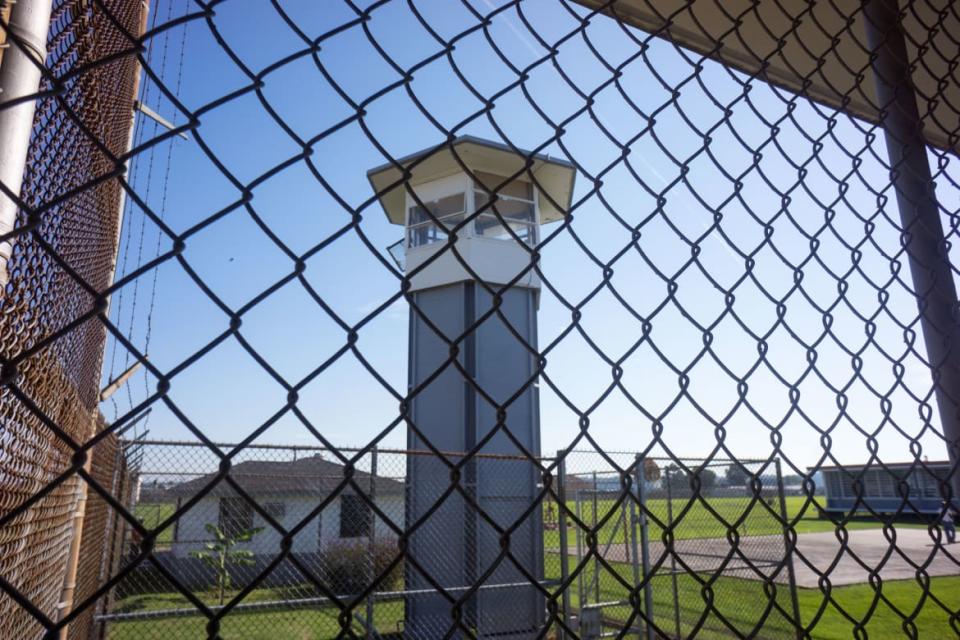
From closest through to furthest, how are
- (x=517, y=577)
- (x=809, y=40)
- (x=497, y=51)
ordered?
1. (x=497, y=51)
2. (x=809, y=40)
3. (x=517, y=577)

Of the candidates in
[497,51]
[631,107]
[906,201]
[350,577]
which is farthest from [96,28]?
[350,577]

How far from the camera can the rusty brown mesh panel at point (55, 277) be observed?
91 centimetres

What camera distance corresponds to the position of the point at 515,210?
1119 centimetres

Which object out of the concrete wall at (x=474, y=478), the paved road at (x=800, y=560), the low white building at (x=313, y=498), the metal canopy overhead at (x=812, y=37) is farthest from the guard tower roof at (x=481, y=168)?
the metal canopy overhead at (x=812, y=37)

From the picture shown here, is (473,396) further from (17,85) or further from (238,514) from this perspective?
(17,85)

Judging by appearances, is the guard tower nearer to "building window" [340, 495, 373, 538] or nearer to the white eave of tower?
the white eave of tower

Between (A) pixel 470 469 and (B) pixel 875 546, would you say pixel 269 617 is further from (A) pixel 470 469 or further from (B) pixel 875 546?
(B) pixel 875 546

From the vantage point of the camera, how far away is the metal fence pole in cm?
71

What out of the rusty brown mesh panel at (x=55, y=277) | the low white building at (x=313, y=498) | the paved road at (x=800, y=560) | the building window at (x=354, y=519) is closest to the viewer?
the rusty brown mesh panel at (x=55, y=277)

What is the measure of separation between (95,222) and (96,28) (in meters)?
0.67

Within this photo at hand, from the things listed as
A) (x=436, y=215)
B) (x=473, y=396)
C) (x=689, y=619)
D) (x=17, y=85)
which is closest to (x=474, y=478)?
(x=473, y=396)

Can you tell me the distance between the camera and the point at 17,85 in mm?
730

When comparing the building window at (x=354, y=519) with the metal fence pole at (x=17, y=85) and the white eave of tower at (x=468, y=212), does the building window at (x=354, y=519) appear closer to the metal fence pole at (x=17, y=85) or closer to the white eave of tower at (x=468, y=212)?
the white eave of tower at (x=468, y=212)

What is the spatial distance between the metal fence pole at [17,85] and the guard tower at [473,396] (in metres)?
6.48
